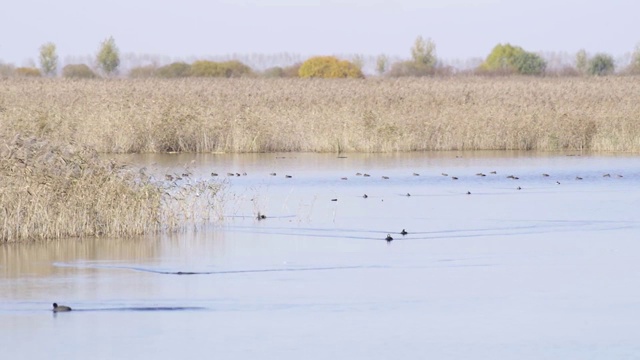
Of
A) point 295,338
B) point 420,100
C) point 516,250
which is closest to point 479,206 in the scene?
point 516,250

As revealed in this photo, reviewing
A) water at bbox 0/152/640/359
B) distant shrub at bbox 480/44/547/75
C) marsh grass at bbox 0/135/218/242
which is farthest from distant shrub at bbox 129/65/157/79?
marsh grass at bbox 0/135/218/242

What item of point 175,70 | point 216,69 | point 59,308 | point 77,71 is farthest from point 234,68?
point 59,308

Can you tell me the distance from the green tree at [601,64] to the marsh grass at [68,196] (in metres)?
74.0

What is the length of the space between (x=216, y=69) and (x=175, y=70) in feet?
10.5

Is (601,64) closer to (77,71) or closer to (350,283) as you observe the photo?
(77,71)

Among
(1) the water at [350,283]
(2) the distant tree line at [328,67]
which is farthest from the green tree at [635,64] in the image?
(1) the water at [350,283]

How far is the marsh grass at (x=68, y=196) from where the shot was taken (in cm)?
1273

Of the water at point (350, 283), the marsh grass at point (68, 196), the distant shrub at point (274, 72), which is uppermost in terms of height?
the distant shrub at point (274, 72)

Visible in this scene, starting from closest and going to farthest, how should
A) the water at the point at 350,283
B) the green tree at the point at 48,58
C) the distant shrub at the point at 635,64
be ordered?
the water at the point at 350,283 < the distant shrub at the point at 635,64 < the green tree at the point at 48,58

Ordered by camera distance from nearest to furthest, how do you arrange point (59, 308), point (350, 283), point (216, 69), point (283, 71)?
point (59, 308) → point (350, 283) → point (216, 69) → point (283, 71)

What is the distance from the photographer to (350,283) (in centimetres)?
Answer: 1042

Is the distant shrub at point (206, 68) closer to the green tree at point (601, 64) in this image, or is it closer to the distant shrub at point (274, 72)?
the distant shrub at point (274, 72)

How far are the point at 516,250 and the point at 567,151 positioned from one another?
15.5 meters

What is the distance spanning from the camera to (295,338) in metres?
8.24
